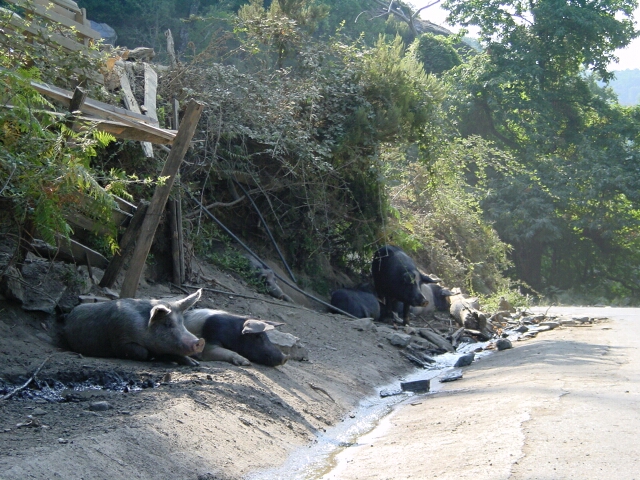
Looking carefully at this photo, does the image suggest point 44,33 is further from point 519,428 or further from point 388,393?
point 519,428

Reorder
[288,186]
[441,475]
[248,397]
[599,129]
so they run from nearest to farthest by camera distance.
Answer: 1. [441,475]
2. [248,397]
3. [288,186]
4. [599,129]

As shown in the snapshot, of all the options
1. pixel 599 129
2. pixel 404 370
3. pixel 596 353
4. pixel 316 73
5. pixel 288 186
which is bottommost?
pixel 404 370

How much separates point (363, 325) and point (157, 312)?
5250 mm

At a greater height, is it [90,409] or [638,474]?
[638,474]

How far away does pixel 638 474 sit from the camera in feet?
14.8

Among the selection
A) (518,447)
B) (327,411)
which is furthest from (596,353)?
(518,447)

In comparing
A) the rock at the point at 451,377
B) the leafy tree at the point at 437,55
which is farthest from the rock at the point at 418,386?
the leafy tree at the point at 437,55

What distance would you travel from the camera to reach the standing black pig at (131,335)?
7688 mm

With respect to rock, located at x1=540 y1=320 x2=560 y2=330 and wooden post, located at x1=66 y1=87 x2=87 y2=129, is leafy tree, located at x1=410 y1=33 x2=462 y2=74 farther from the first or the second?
wooden post, located at x1=66 y1=87 x2=87 y2=129

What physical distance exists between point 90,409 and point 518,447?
314 cm

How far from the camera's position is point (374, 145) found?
1443cm

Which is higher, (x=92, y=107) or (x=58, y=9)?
(x=58, y=9)

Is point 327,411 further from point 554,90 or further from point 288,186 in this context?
point 554,90

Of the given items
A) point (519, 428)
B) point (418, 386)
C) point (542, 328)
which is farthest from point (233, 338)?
point (542, 328)
